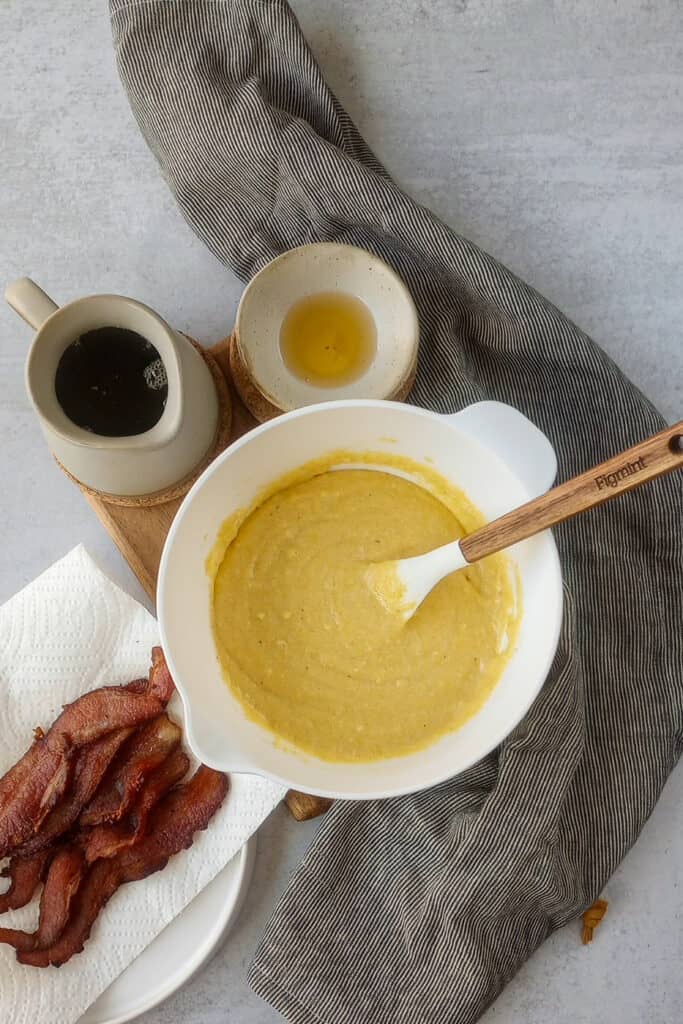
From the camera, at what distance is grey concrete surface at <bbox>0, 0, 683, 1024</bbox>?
1.33 metres

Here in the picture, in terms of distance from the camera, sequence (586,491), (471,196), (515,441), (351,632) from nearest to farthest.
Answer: (586,491) < (515,441) < (351,632) < (471,196)

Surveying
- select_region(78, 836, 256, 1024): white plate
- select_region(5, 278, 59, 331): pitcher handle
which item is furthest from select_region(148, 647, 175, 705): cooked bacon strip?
select_region(5, 278, 59, 331): pitcher handle

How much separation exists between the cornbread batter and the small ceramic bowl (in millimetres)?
135

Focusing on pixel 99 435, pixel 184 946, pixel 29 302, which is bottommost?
pixel 184 946

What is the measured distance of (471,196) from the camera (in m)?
1.34

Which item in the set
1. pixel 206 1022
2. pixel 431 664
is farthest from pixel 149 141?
pixel 206 1022

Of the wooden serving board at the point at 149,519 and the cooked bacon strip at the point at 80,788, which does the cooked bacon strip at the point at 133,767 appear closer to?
the cooked bacon strip at the point at 80,788

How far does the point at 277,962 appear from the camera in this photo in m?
1.22

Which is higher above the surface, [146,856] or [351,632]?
[351,632]

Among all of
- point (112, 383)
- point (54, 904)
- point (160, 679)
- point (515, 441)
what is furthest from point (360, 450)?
point (54, 904)

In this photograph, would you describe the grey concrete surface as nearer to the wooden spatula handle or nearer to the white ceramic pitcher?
the white ceramic pitcher

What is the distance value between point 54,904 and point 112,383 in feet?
2.30

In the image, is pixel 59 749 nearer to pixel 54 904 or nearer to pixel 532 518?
pixel 54 904

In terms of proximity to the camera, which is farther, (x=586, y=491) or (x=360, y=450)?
(x=360, y=450)
